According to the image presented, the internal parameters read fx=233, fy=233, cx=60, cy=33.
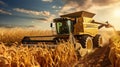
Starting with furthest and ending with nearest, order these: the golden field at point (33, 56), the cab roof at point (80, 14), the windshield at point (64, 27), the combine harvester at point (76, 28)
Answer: the cab roof at point (80, 14) < the windshield at point (64, 27) < the combine harvester at point (76, 28) < the golden field at point (33, 56)

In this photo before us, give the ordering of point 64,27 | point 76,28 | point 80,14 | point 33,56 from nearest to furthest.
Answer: point 33,56
point 64,27
point 76,28
point 80,14

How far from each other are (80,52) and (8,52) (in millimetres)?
7260

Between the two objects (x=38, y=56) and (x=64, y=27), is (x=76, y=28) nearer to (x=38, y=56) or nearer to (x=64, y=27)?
(x=64, y=27)

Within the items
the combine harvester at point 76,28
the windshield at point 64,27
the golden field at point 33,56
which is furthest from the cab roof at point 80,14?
the golden field at point 33,56

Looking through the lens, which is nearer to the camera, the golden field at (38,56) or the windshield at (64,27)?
the golden field at (38,56)

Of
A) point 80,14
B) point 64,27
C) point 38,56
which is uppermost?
point 80,14

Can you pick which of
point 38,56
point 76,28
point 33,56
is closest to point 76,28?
point 76,28

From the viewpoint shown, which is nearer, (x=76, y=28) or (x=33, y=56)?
(x=33, y=56)

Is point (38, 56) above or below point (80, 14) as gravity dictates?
below

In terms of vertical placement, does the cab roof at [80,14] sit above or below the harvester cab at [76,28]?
above

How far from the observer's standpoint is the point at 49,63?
5.49 metres

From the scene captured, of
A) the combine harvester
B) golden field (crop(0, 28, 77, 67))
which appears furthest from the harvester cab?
golden field (crop(0, 28, 77, 67))

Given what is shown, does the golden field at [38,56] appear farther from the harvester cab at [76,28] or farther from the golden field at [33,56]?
the harvester cab at [76,28]

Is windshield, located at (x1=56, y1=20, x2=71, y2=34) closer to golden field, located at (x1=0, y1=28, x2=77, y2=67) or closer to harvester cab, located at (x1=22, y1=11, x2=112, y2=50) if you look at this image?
harvester cab, located at (x1=22, y1=11, x2=112, y2=50)
